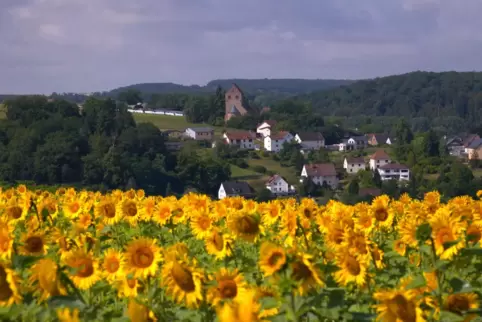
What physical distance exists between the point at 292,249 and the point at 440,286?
3.13 ft

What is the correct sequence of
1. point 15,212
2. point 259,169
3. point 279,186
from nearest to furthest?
point 15,212, point 279,186, point 259,169

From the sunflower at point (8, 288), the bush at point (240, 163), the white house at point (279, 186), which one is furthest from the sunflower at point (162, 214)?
the bush at point (240, 163)

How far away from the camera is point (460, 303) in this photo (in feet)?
13.7

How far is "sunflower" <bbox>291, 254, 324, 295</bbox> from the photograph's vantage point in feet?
12.8

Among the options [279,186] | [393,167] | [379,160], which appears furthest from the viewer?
[379,160]

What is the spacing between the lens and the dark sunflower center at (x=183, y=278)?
13.5 ft

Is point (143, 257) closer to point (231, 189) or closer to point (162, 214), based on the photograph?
point (162, 214)

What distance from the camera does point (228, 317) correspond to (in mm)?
3199

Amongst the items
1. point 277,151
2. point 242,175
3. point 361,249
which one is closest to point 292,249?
point 361,249

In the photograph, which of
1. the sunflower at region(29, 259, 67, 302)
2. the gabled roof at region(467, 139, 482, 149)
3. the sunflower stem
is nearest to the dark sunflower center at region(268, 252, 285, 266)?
the sunflower stem

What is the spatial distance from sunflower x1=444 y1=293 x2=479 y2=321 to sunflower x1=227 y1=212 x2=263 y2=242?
1.47m

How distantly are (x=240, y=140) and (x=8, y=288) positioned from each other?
109 metres

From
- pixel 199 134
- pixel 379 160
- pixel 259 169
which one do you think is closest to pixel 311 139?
pixel 199 134

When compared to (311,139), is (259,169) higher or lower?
lower
